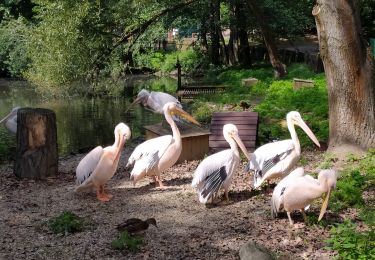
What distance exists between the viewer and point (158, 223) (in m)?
6.64

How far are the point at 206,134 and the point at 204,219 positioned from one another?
3.58m

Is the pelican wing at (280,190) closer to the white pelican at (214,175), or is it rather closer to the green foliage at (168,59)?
the white pelican at (214,175)

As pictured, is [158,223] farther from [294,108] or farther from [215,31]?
[215,31]

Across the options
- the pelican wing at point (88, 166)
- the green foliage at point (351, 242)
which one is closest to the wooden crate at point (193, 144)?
the pelican wing at point (88, 166)

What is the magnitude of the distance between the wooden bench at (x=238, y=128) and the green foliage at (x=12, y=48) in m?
22.2

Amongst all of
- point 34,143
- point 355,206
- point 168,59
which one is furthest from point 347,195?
point 168,59

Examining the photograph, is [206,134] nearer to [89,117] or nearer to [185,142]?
[185,142]

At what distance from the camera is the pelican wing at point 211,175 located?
705cm

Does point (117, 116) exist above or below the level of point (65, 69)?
below

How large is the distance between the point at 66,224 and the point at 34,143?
3.13 meters

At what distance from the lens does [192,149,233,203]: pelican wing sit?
7047 mm

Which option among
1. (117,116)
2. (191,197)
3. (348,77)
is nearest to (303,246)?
(191,197)

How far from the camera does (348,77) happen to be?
899 centimetres

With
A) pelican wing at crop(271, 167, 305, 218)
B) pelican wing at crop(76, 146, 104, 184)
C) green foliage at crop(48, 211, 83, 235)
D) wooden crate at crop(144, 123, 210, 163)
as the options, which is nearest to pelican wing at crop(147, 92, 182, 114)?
wooden crate at crop(144, 123, 210, 163)
